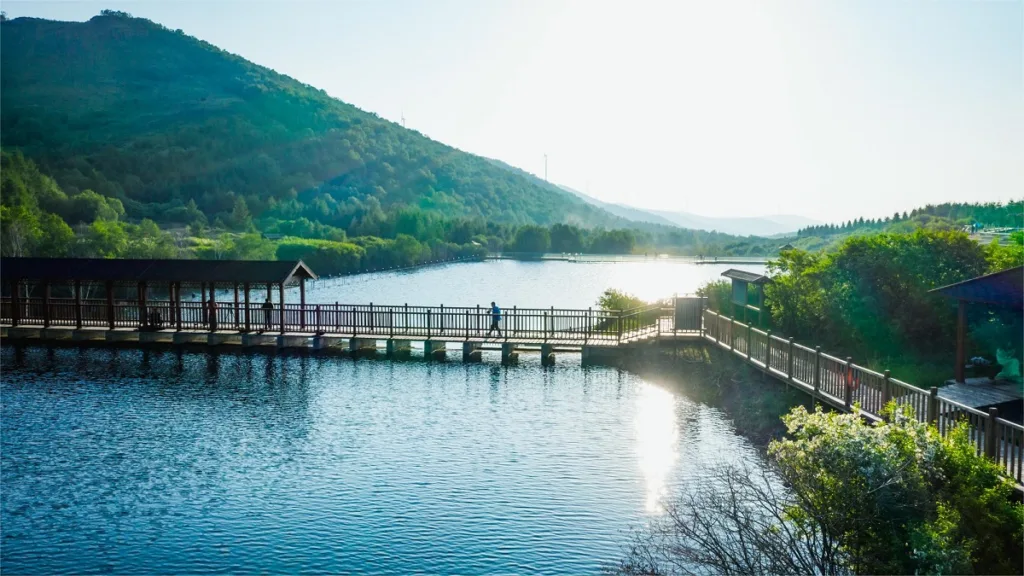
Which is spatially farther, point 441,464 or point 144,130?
point 144,130

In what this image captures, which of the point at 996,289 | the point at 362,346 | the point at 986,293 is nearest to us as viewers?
the point at 996,289

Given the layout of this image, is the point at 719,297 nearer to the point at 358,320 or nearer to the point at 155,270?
the point at 358,320

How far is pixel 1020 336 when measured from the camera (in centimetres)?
2042

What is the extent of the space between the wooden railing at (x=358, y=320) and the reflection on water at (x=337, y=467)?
3.90m

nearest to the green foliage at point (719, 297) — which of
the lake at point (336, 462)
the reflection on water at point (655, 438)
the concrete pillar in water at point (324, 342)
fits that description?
the lake at point (336, 462)

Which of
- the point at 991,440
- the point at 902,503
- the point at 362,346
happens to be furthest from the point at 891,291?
the point at 362,346

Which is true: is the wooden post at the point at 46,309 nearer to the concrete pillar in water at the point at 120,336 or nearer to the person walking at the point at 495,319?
the concrete pillar in water at the point at 120,336

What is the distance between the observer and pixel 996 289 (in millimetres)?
19125

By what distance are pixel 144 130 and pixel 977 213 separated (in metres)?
139

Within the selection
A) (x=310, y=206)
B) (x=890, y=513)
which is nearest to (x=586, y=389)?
(x=890, y=513)

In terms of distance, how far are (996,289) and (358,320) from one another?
925 inches

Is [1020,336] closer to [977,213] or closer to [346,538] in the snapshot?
[346,538]

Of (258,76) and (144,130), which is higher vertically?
(258,76)

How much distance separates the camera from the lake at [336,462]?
1388 centimetres
